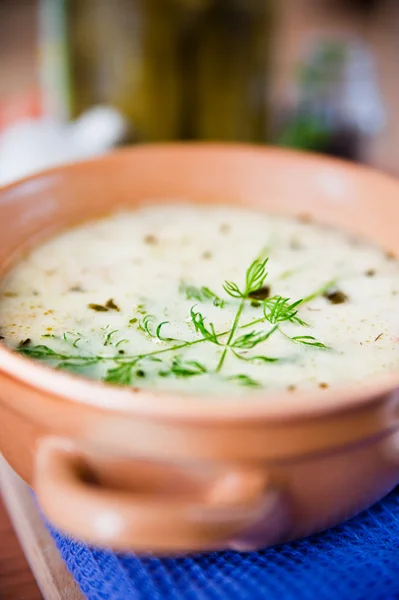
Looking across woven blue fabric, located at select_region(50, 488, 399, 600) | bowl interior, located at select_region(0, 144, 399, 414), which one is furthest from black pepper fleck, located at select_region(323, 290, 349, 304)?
woven blue fabric, located at select_region(50, 488, 399, 600)

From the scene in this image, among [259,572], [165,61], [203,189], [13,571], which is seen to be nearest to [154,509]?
[259,572]

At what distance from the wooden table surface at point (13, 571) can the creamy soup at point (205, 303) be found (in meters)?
0.24

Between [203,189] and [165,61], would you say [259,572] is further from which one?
[165,61]

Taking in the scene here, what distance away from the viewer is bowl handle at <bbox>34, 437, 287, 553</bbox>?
581 millimetres

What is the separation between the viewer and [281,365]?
0.77 metres

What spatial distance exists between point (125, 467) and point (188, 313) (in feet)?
0.84

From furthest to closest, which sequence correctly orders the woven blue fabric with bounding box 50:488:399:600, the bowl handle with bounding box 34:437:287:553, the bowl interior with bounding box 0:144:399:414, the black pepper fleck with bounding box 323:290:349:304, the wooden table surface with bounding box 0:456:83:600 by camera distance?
the bowl interior with bounding box 0:144:399:414
the black pepper fleck with bounding box 323:290:349:304
the wooden table surface with bounding box 0:456:83:600
the woven blue fabric with bounding box 50:488:399:600
the bowl handle with bounding box 34:437:287:553

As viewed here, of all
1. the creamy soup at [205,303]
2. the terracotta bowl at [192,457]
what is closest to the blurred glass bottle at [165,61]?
the creamy soup at [205,303]

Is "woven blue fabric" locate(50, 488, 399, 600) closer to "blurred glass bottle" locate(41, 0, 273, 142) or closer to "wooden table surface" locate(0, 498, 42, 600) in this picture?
"wooden table surface" locate(0, 498, 42, 600)

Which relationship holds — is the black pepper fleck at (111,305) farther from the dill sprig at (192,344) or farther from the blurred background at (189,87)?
the blurred background at (189,87)

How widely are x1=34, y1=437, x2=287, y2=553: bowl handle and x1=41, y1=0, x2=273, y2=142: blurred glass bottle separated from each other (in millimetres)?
1057

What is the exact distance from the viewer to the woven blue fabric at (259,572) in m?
0.69

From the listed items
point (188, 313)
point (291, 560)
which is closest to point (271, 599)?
point (291, 560)

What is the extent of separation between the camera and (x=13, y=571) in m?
0.85
